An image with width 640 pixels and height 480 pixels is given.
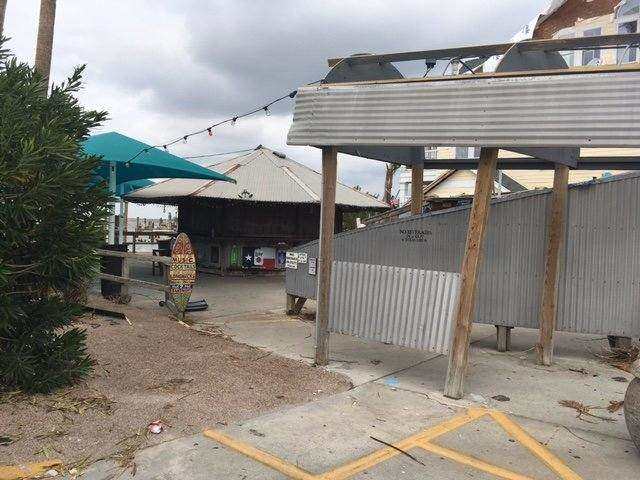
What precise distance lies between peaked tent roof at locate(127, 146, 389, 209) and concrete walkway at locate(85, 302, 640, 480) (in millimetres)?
9882

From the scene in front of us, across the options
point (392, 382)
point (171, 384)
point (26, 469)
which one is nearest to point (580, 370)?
point (392, 382)

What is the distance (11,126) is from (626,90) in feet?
18.6

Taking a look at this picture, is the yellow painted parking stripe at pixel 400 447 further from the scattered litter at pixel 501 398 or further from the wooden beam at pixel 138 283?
the wooden beam at pixel 138 283

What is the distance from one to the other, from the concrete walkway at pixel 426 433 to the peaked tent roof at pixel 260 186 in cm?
988

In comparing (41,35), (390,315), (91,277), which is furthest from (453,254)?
(41,35)

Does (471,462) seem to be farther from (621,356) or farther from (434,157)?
(434,157)

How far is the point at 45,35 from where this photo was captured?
1142 centimetres

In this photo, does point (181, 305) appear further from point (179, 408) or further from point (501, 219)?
point (501, 219)

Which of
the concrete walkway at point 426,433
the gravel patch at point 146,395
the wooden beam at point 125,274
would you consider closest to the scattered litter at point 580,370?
the concrete walkway at point 426,433

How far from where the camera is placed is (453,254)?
871 centimetres

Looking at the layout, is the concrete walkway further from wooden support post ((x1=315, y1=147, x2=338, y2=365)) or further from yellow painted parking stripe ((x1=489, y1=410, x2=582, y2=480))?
wooden support post ((x1=315, y1=147, x2=338, y2=365))

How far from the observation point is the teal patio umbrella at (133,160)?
13586 millimetres

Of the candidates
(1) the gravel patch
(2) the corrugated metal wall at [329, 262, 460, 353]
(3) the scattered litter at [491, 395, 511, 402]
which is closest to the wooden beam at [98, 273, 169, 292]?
(1) the gravel patch

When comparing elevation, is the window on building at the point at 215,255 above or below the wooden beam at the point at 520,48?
below
